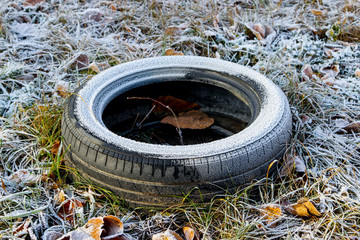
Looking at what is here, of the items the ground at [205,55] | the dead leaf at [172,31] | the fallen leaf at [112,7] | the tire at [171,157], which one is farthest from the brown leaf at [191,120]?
the fallen leaf at [112,7]

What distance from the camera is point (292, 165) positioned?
2.19m

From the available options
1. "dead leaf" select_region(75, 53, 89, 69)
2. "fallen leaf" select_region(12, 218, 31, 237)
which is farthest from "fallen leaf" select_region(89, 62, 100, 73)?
"fallen leaf" select_region(12, 218, 31, 237)

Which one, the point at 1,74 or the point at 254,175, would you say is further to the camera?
the point at 1,74

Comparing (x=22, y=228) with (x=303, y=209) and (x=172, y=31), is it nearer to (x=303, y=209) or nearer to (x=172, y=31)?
(x=303, y=209)

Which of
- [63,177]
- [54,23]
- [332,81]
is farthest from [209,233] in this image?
[54,23]

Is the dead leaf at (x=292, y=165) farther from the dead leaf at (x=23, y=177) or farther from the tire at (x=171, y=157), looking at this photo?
the dead leaf at (x=23, y=177)

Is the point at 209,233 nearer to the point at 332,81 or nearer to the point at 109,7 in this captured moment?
the point at 332,81

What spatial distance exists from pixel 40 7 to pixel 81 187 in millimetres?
2975

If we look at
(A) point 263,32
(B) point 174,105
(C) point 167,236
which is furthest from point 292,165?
(A) point 263,32

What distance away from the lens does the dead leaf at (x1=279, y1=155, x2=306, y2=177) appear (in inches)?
85.3

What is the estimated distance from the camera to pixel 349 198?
2.00 m

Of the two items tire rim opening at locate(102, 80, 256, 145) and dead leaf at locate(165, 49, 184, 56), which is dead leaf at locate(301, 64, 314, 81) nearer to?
tire rim opening at locate(102, 80, 256, 145)

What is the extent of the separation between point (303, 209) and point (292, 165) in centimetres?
30

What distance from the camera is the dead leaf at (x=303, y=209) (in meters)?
1.94
